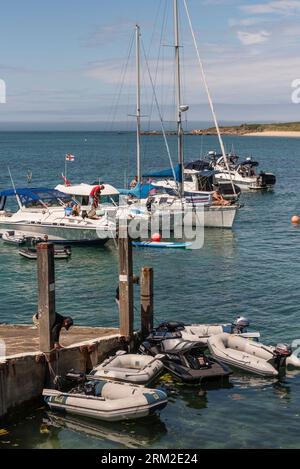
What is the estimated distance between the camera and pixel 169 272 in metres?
32.4

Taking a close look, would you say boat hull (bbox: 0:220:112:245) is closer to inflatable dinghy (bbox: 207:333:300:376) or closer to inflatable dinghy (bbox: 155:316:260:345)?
inflatable dinghy (bbox: 155:316:260:345)

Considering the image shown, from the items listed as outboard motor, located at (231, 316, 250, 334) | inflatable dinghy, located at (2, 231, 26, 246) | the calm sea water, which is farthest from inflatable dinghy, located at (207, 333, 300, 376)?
inflatable dinghy, located at (2, 231, 26, 246)

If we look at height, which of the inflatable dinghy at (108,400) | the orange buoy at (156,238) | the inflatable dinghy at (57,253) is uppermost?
the orange buoy at (156,238)

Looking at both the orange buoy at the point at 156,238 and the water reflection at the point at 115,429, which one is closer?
the water reflection at the point at 115,429

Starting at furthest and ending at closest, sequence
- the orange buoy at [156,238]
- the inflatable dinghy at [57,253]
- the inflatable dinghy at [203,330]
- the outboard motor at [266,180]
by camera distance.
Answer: the outboard motor at [266,180], the orange buoy at [156,238], the inflatable dinghy at [57,253], the inflatable dinghy at [203,330]

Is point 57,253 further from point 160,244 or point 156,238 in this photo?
point 156,238

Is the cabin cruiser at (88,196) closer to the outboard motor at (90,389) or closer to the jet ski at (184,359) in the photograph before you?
the jet ski at (184,359)

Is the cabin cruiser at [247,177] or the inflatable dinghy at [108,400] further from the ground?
the cabin cruiser at [247,177]

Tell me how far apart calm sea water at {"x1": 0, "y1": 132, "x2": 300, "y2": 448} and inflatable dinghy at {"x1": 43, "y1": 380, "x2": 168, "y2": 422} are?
0.93 ft

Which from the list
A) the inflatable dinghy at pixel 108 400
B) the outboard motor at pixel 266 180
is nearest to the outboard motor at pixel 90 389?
the inflatable dinghy at pixel 108 400

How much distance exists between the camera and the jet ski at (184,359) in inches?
722
